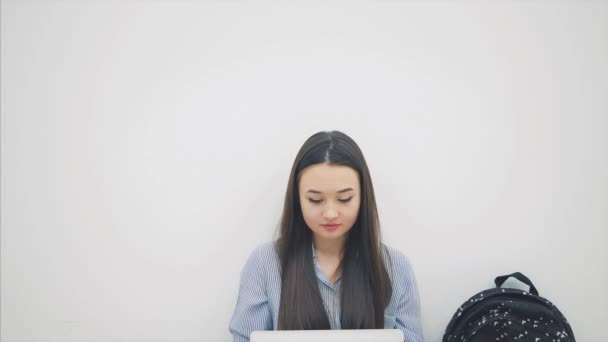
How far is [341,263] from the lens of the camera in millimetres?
1100

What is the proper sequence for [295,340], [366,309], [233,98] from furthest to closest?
[233,98] < [366,309] < [295,340]

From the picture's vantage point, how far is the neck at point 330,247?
110cm

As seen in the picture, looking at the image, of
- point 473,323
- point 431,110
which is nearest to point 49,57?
point 431,110

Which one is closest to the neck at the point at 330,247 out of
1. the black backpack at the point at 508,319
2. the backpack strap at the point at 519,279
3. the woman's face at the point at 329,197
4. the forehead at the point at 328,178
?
the woman's face at the point at 329,197

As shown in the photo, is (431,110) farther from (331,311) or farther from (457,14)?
(331,311)

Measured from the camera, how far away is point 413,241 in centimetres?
124

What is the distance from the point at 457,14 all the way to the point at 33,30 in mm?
1472

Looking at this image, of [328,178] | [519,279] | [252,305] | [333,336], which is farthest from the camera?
[519,279]

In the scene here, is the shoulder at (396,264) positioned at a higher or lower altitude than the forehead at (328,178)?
lower

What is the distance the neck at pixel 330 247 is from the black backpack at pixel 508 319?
16.9 inches

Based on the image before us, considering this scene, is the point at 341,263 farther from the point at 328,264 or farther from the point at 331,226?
the point at 331,226

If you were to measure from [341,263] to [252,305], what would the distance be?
0.29 meters

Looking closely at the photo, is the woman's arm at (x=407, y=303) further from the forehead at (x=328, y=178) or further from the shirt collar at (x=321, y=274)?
the forehead at (x=328, y=178)

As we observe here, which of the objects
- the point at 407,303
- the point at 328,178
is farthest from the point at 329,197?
the point at 407,303
